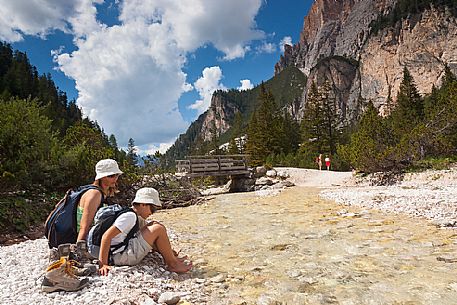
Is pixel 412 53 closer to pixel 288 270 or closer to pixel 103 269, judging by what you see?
pixel 288 270

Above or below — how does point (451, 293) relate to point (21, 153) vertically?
below

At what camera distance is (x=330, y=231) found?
6.87 meters

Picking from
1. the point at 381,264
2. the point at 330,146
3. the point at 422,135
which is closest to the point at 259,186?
the point at 422,135

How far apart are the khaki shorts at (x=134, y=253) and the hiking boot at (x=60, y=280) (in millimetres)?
748

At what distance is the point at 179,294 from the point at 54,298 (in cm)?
134

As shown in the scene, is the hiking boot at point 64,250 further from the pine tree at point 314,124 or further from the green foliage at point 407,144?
the pine tree at point 314,124

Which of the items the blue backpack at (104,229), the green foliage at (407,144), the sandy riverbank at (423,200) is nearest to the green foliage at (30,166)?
the blue backpack at (104,229)

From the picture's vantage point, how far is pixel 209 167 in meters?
21.6

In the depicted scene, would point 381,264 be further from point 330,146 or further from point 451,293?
point 330,146

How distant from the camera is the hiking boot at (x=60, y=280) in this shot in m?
3.44

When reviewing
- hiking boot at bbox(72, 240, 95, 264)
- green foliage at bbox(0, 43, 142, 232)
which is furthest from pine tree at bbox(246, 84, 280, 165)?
hiking boot at bbox(72, 240, 95, 264)

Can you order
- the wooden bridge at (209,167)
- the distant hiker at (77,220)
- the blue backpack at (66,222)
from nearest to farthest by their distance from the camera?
1. the distant hiker at (77,220)
2. the blue backpack at (66,222)
3. the wooden bridge at (209,167)

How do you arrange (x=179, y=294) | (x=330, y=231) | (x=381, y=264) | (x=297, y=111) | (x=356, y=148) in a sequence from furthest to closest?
(x=297, y=111), (x=356, y=148), (x=330, y=231), (x=381, y=264), (x=179, y=294)

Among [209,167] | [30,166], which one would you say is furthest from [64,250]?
[209,167]
